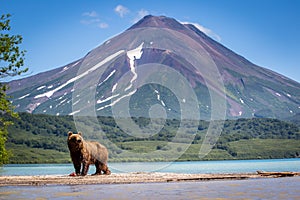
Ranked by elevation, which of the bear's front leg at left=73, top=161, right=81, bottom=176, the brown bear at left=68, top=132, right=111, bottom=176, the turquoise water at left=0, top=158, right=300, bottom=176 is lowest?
the turquoise water at left=0, top=158, right=300, bottom=176

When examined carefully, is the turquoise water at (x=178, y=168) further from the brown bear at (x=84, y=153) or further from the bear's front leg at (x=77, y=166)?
the bear's front leg at (x=77, y=166)

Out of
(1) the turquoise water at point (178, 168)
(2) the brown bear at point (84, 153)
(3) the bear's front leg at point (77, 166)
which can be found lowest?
(1) the turquoise water at point (178, 168)

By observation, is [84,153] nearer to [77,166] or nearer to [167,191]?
[77,166]

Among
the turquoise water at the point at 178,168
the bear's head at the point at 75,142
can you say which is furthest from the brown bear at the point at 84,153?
the turquoise water at the point at 178,168

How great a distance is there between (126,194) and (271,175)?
1252 cm

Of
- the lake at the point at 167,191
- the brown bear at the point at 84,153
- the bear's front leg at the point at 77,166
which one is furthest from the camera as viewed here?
the bear's front leg at the point at 77,166

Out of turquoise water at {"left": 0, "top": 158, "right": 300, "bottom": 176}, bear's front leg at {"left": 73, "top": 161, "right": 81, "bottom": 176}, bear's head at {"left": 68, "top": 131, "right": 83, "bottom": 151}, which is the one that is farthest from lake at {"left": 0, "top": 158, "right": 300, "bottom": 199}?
turquoise water at {"left": 0, "top": 158, "right": 300, "bottom": 176}

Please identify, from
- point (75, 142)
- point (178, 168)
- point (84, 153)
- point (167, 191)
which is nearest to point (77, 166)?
point (84, 153)

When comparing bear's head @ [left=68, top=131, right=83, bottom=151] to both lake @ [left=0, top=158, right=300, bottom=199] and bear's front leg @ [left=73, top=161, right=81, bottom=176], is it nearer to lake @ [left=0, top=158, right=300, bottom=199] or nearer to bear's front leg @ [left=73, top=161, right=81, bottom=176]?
bear's front leg @ [left=73, top=161, right=81, bottom=176]

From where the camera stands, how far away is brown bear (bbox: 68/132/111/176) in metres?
29.4

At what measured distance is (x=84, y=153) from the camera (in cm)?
2980

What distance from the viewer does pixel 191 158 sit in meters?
168

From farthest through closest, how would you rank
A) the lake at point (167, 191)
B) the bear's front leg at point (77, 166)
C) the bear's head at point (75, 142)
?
the bear's front leg at point (77, 166) → the bear's head at point (75, 142) → the lake at point (167, 191)

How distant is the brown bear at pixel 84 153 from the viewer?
29375 millimetres
